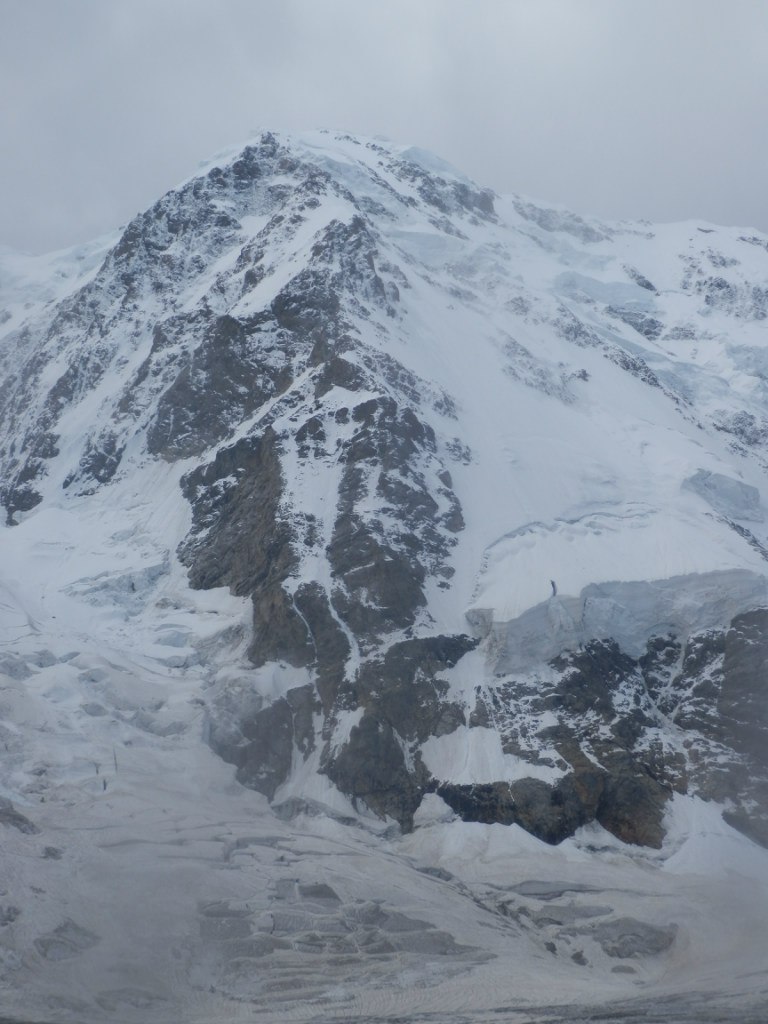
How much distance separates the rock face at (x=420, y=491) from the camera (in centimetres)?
5972

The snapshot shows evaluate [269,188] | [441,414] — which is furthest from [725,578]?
[269,188]

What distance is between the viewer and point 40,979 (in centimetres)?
3825

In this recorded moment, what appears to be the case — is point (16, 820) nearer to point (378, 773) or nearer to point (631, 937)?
point (378, 773)

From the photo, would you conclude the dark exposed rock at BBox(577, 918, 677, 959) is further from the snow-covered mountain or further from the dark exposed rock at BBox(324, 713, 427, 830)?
the dark exposed rock at BBox(324, 713, 427, 830)

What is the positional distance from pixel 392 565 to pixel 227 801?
18.0 meters

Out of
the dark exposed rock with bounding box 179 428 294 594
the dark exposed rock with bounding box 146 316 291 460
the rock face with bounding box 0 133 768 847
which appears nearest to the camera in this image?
the rock face with bounding box 0 133 768 847

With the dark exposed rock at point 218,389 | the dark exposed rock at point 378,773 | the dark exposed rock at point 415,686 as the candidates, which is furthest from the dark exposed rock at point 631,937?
the dark exposed rock at point 218,389

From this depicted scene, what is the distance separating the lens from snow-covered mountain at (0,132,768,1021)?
4438 cm

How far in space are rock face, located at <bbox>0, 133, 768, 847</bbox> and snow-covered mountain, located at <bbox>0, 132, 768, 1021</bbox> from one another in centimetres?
25

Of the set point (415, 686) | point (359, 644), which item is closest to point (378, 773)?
point (415, 686)

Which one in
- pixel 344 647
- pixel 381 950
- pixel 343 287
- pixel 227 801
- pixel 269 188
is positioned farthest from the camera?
pixel 269 188

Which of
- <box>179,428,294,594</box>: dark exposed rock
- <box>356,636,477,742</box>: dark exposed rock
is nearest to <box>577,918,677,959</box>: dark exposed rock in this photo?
<box>356,636,477,742</box>: dark exposed rock

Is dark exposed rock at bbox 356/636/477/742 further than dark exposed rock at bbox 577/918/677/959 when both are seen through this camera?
Yes

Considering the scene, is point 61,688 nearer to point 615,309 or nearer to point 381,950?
point 381,950
